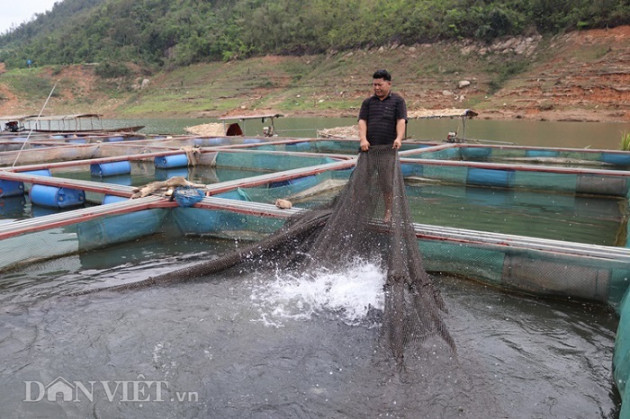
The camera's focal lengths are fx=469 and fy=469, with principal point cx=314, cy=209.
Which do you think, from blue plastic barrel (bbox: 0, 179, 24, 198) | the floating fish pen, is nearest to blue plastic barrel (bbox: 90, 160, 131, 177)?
the floating fish pen

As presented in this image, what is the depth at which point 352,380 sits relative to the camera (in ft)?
9.98

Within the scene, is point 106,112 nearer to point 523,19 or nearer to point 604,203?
point 523,19

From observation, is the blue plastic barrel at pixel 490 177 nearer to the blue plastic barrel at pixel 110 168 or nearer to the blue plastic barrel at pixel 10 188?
the blue plastic barrel at pixel 110 168

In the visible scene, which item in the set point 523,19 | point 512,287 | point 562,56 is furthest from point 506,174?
point 523,19

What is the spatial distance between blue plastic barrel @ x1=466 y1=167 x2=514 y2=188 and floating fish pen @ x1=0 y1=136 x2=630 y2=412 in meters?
0.02

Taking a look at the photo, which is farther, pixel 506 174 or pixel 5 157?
pixel 5 157

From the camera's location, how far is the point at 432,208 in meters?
8.49

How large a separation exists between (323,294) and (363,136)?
2077 mm

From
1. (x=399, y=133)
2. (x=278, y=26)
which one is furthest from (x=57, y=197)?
(x=278, y=26)

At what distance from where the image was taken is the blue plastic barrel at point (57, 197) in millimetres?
8164

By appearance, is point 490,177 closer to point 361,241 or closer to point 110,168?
point 361,241

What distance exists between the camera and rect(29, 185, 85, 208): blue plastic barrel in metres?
8.16

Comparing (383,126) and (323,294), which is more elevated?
(383,126)

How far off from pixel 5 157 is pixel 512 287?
1431cm
